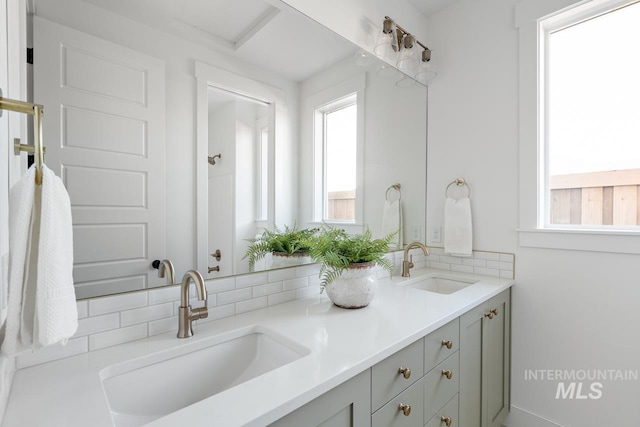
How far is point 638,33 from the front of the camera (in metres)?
1.44

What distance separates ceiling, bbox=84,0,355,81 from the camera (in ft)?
3.29

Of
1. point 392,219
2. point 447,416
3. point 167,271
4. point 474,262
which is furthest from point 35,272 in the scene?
point 474,262

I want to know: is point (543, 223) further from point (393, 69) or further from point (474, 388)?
point (393, 69)

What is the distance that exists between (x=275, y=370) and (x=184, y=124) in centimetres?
82

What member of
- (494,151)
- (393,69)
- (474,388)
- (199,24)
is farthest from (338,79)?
(474,388)

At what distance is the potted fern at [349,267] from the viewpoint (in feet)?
3.94

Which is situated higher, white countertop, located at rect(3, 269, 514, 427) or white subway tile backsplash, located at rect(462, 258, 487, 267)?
white subway tile backsplash, located at rect(462, 258, 487, 267)

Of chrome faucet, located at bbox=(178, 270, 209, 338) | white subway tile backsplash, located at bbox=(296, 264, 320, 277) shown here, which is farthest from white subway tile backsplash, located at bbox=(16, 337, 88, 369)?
white subway tile backsplash, located at bbox=(296, 264, 320, 277)

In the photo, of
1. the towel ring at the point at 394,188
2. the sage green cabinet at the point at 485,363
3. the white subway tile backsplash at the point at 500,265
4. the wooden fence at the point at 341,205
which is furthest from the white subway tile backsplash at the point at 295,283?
the white subway tile backsplash at the point at 500,265

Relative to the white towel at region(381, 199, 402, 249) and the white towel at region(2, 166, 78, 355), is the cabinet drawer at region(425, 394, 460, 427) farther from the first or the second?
the white towel at region(2, 166, 78, 355)

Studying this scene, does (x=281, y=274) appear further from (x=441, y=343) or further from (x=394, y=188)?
(x=394, y=188)

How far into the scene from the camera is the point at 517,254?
5.73ft

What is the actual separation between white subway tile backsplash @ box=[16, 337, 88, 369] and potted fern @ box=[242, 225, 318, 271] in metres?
0.56

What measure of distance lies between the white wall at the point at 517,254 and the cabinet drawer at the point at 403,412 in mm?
1044
